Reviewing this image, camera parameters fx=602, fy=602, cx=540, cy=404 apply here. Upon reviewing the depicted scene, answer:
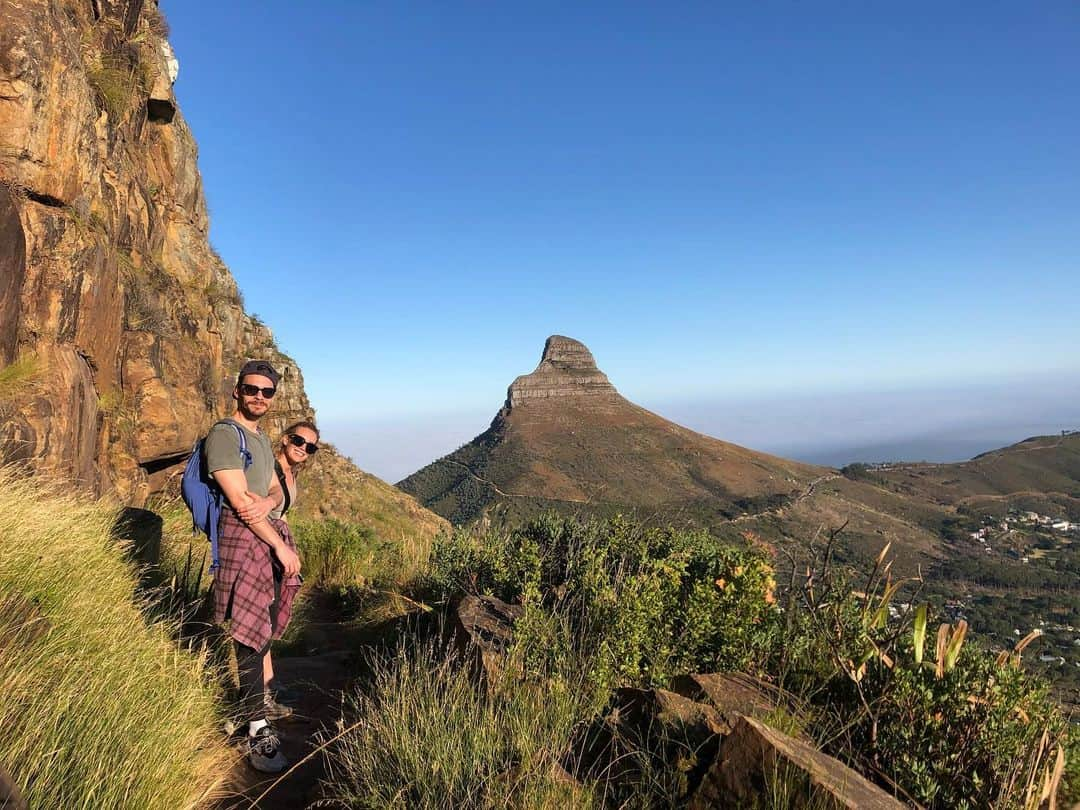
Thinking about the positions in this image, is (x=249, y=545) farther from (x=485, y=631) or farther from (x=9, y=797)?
(x=9, y=797)

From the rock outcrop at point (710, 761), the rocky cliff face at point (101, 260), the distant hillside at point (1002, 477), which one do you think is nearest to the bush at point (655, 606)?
the rock outcrop at point (710, 761)

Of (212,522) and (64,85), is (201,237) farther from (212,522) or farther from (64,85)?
(212,522)

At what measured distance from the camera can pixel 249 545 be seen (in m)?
3.67

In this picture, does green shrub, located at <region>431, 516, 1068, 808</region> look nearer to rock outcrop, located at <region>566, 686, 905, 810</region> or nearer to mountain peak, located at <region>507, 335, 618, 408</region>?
rock outcrop, located at <region>566, 686, 905, 810</region>

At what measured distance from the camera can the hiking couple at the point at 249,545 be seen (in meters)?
3.49

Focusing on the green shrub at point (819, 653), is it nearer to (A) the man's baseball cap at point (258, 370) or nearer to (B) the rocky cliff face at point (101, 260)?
(A) the man's baseball cap at point (258, 370)

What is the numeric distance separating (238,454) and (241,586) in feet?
2.67

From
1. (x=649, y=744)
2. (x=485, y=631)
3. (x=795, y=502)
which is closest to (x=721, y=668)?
(x=649, y=744)

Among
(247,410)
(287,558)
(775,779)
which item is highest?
(247,410)

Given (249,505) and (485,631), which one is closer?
(249,505)

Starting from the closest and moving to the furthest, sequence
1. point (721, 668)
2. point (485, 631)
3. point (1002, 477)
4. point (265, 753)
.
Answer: point (265, 753) → point (721, 668) → point (485, 631) → point (1002, 477)

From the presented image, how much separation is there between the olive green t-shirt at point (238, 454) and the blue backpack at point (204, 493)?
4 centimetres

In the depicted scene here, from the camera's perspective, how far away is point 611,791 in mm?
2766

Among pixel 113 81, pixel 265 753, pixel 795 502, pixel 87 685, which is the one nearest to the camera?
pixel 87 685
